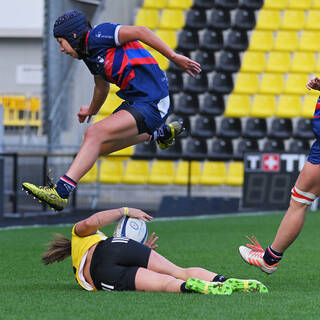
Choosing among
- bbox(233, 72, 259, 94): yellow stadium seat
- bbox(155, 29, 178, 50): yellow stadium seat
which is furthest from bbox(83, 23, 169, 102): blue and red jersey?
bbox(233, 72, 259, 94): yellow stadium seat

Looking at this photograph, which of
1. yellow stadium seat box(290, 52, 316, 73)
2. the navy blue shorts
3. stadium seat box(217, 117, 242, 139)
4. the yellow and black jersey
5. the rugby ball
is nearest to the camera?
the yellow and black jersey

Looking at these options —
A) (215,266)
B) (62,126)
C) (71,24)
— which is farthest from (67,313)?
(62,126)

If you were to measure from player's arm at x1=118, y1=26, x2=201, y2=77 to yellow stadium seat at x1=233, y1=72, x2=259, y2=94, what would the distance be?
35.7ft

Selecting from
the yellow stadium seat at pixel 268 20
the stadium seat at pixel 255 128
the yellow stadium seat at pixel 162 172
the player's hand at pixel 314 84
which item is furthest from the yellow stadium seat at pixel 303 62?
the player's hand at pixel 314 84

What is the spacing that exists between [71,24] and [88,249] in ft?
5.02

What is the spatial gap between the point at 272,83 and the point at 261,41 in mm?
888

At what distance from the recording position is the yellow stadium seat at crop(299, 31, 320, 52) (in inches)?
666

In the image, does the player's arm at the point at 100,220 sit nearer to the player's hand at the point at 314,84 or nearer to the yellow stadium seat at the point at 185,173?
the player's hand at the point at 314,84

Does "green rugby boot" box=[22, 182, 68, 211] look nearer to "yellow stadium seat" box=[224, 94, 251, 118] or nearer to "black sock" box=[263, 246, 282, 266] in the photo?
"black sock" box=[263, 246, 282, 266]

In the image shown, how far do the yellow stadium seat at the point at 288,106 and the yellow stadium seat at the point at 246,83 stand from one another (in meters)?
0.58

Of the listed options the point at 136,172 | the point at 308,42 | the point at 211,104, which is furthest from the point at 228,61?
the point at 136,172

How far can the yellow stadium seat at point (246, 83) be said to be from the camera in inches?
645

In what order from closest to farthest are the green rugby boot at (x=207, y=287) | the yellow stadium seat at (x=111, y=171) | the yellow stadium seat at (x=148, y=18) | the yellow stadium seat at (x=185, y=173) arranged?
the green rugby boot at (x=207, y=287), the yellow stadium seat at (x=111, y=171), the yellow stadium seat at (x=185, y=173), the yellow stadium seat at (x=148, y=18)

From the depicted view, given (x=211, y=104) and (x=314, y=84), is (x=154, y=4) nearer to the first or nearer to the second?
(x=211, y=104)
